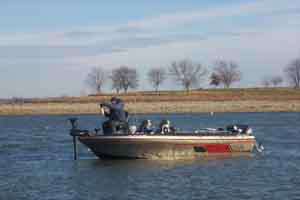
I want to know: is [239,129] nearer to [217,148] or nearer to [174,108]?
[217,148]

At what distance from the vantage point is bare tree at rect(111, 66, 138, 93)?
174 metres

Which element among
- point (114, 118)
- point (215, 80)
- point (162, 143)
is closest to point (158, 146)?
point (162, 143)

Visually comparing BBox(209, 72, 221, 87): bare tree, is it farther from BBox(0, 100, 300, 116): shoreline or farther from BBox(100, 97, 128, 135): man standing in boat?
BBox(100, 97, 128, 135): man standing in boat

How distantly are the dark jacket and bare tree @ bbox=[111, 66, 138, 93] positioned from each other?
140505 millimetres

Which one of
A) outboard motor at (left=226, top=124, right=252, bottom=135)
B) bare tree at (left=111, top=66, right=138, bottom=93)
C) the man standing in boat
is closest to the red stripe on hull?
outboard motor at (left=226, top=124, right=252, bottom=135)

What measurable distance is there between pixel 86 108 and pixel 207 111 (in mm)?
16542

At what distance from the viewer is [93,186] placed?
25.1 meters

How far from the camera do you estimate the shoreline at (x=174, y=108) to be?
3797 inches

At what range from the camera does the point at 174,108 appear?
99.6m

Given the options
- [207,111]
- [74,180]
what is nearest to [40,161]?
[74,180]

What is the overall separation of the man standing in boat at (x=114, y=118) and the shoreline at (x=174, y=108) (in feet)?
197

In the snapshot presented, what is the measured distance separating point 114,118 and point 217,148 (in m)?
4.98

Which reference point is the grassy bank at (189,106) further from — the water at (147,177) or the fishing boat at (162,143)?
the fishing boat at (162,143)

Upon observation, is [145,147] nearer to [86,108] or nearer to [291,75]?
[86,108]
